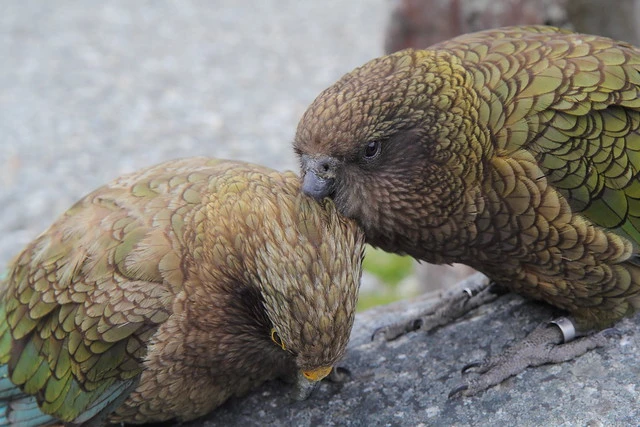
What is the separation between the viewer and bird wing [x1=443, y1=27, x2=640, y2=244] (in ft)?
12.9

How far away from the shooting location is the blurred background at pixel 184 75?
7.05m

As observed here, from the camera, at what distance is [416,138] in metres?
3.77

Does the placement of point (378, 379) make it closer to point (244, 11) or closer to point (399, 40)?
point (399, 40)

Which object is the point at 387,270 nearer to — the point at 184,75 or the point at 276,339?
the point at 184,75

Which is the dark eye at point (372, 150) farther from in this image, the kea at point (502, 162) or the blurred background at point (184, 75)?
the blurred background at point (184, 75)

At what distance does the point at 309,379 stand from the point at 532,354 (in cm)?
131

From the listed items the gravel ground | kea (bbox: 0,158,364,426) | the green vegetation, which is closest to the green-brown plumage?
kea (bbox: 0,158,364,426)

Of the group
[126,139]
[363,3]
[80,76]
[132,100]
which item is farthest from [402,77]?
[363,3]

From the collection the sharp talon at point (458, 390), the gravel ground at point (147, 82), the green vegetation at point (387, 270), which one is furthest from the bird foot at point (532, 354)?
the gravel ground at point (147, 82)

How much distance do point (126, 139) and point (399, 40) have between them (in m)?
4.62

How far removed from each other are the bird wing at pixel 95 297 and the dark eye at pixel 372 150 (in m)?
0.95

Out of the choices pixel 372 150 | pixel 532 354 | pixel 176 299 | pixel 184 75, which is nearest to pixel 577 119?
pixel 372 150

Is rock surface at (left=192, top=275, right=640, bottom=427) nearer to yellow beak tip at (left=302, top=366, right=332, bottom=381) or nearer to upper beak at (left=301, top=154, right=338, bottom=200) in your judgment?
yellow beak tip at (left=302, top=366, right=332, bottom=381)

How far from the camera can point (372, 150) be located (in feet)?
12.2
